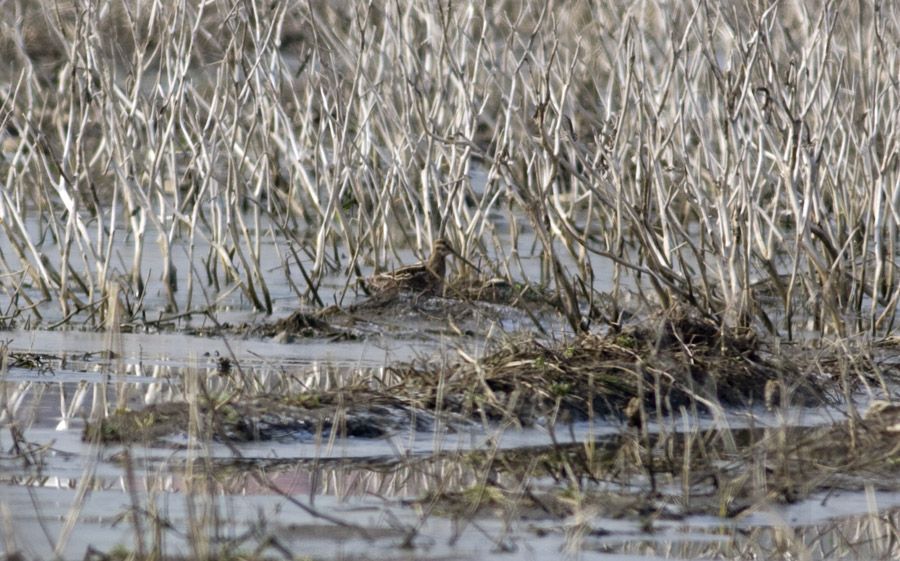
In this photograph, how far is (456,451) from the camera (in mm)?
4820

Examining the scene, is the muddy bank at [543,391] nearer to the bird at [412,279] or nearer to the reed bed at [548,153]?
the reed bed at [548,153]

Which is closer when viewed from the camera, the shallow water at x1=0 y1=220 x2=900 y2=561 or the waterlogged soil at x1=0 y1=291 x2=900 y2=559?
the shallow water at x1=0 y1=220 x2=900 y2=561

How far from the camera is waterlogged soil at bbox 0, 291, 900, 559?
3877 mm

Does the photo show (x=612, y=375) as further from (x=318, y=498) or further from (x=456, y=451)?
(x=318, y=498)

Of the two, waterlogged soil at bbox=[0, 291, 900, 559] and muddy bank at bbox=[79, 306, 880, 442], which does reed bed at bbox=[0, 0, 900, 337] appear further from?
waterlogged soil at bbox=[0, 291, 900, 559]

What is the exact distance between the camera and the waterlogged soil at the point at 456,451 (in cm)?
388

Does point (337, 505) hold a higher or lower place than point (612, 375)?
lower

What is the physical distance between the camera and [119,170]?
7258 millimetres

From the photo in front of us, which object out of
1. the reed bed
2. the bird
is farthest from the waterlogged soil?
the bird

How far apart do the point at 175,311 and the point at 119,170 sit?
838mm

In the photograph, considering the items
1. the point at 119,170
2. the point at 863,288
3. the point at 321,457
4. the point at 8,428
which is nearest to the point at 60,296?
the point at 119,170

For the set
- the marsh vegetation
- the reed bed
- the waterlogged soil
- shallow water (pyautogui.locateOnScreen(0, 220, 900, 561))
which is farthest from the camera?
the reed bed

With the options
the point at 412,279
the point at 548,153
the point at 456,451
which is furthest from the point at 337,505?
the point at 412,279

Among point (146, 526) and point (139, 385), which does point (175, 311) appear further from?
point (146, 526)
